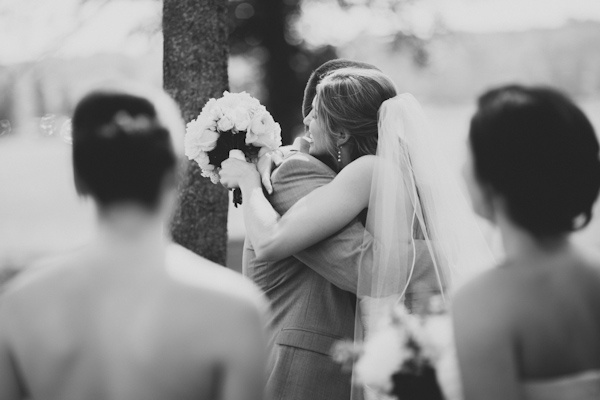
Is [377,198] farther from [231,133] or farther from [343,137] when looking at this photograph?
[231,133]

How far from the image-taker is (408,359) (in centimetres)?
201

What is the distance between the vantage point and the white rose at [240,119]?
3322mm

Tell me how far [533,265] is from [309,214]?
1302 millimetres

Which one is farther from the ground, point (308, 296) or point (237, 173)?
point (237, 173)

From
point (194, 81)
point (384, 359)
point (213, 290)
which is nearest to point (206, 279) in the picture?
point (213, 290)

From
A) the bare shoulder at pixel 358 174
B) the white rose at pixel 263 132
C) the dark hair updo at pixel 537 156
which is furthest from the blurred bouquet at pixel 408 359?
the white rose at pixel 263 132

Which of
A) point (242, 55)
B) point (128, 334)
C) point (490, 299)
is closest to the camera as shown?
point (128, 334)

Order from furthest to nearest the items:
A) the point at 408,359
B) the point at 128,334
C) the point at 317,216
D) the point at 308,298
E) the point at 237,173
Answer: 1. the point at 237,173
2. the point at 308,298
3. the point at 317,216
4. the point at 408,359
5. the point at 128,334

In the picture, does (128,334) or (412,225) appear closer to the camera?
(128,334)

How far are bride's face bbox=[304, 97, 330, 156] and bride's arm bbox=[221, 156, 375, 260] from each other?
25 centimetres

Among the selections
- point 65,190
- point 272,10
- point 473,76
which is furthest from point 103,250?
point 65,190

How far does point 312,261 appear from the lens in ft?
10.2

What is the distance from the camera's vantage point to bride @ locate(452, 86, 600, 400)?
1.78 meters

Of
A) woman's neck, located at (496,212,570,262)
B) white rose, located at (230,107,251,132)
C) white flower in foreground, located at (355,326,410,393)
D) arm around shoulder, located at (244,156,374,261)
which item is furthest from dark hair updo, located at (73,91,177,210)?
white rose, located at (230,107,251,132)
